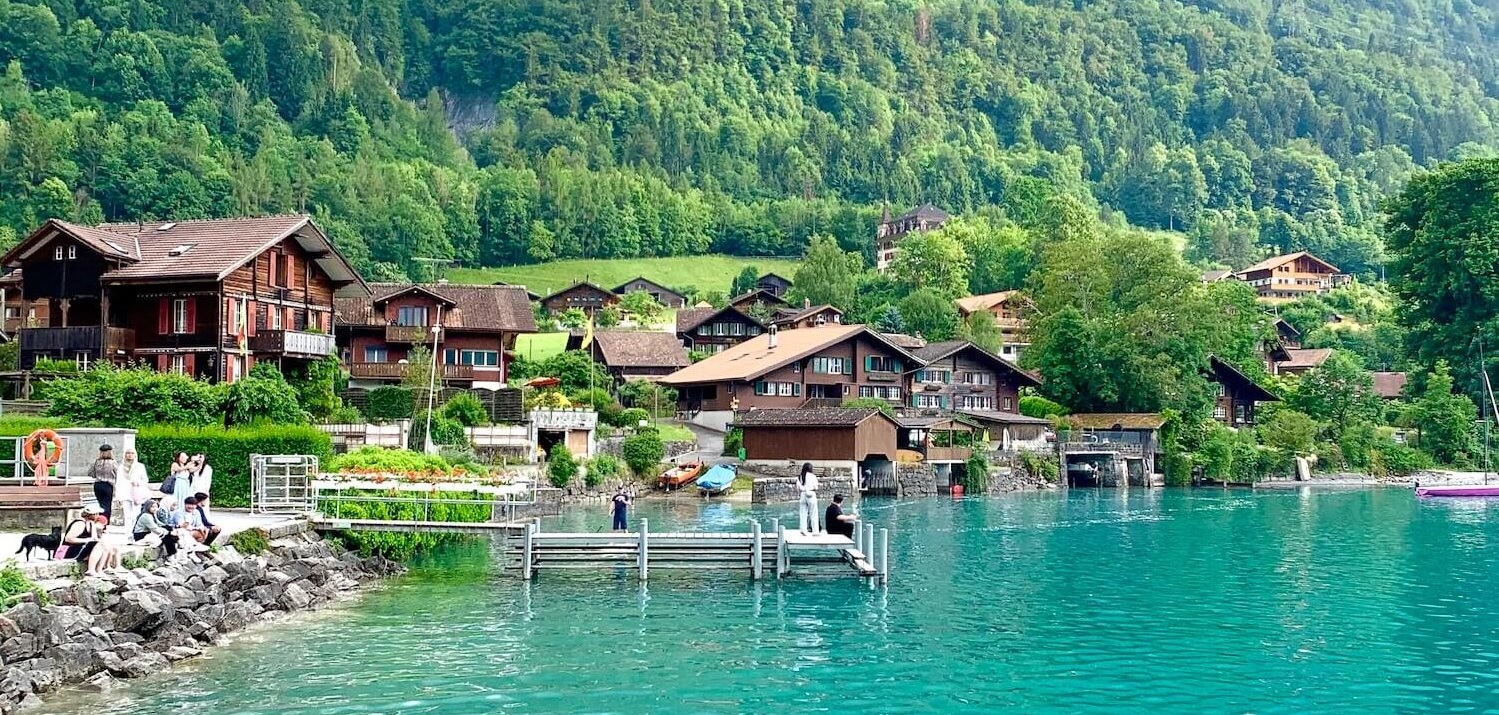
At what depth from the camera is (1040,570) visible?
41.6 m

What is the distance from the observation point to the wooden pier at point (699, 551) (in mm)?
37156

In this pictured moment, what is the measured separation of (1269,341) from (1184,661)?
97531mm

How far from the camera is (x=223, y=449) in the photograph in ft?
129

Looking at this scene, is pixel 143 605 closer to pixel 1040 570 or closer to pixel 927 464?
pixel 1040 570

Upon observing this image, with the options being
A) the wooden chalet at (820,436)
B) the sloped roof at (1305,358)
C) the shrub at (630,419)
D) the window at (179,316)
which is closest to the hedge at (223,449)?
the window at (179,316)

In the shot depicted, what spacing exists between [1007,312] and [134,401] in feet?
300

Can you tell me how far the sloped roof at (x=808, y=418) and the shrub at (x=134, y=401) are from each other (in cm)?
3347

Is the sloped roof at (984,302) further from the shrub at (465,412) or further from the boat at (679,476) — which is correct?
the shrub at (465,412)

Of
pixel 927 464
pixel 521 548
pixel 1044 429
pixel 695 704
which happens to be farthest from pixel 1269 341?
pixel 695 704

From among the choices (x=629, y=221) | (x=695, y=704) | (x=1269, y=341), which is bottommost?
(x=695, y=704)

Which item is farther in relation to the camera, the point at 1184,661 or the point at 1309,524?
the point at 1309,524

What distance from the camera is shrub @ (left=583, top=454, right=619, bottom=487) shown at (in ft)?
217

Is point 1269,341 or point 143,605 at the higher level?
point 1269,341

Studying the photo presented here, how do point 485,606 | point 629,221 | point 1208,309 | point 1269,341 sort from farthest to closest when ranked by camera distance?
point 629,221 < point 1269,341 < point 1208,309 < point 485,606
